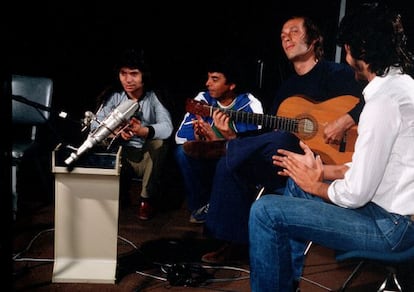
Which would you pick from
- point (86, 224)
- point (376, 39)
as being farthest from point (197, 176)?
point (376, 39)

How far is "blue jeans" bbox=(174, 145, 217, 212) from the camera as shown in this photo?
3.77 metres

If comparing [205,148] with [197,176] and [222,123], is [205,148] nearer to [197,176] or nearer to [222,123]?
[222,123]

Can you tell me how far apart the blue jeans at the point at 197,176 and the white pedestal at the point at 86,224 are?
1164mm

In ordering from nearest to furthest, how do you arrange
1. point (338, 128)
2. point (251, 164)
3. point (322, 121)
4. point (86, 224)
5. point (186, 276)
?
point (86, 224), point (186, 276), point (251, 164), point (338, 128), point (322, 121)

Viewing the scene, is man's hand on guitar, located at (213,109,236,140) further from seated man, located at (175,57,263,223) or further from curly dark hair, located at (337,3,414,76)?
curly dark hair, located at (337,3,414,76)

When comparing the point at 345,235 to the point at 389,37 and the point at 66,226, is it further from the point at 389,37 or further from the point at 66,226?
the point at 66,226

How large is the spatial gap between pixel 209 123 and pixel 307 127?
72 cm

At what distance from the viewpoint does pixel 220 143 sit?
3439 millimetres

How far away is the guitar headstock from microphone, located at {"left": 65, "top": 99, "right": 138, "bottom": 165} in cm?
108

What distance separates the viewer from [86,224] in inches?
106

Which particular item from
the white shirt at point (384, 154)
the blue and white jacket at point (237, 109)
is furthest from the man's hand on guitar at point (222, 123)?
the white shirt at point (384, 154)

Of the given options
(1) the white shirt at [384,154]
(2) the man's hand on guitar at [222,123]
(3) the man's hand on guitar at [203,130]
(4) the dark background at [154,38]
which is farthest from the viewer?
(4) the dark background at [154,38]

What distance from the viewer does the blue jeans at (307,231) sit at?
192 cm

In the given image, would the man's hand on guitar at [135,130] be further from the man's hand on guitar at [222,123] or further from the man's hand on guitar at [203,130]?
the man's hand on guitar at [222,123]
